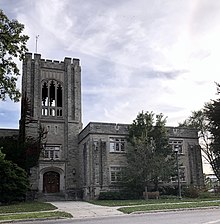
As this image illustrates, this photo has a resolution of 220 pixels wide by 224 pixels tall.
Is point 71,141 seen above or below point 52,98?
below

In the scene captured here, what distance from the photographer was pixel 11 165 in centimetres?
2669

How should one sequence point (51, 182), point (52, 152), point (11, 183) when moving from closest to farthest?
1. point (11, 183)
2. point (51, 182)
3. point (52, 152)

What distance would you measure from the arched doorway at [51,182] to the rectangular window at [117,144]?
7.66 meters

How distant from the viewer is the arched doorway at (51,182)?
35.7m

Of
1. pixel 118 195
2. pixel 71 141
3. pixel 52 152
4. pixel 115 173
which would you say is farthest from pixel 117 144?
pixel 52 152

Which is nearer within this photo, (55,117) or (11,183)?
(11,183)

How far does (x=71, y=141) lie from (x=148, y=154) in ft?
40.3

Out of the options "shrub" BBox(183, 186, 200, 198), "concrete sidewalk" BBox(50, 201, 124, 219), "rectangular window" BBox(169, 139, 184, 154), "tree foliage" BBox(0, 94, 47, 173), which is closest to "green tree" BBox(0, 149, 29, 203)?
"tree foliage" BBox(0, 94, 47, 173)

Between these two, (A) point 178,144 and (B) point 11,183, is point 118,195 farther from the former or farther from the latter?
(A) point 178,144

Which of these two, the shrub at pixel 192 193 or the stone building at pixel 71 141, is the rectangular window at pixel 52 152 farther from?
the shrub at pixel 192 193

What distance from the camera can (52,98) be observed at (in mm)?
39781

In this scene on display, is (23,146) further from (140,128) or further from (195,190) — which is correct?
(195,190)

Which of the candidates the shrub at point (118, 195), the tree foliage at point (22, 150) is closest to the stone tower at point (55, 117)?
the tree foliage at point (22, 150)

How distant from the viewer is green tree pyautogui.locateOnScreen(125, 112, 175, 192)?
27.9m
